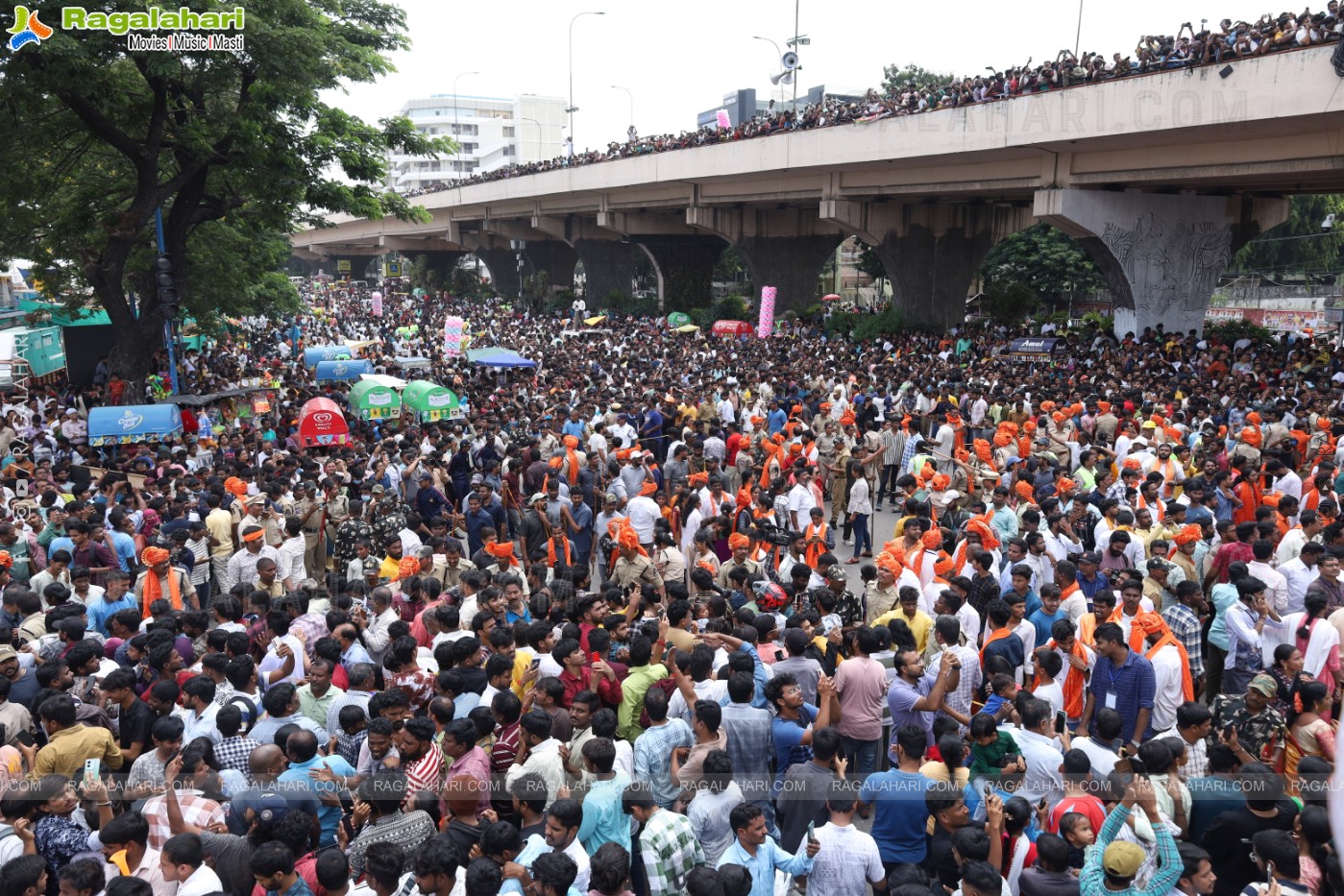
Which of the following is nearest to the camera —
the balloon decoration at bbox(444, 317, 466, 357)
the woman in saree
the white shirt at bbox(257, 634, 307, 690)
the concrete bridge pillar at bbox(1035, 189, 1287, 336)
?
the woman in saree

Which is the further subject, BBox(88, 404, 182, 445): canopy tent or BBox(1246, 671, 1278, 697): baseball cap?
BBox(88, 404, 182, 445): canopy tent

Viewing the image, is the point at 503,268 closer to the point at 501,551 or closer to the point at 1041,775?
the point at 501,551

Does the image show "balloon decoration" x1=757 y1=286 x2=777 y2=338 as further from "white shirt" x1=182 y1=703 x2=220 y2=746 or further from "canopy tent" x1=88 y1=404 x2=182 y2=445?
"white shirt" x1=182 y1=703 x2=220 y2=746

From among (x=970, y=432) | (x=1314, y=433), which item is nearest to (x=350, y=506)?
(x=970, y=432)

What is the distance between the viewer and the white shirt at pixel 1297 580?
293 inches

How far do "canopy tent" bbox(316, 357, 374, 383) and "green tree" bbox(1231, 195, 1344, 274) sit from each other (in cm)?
4075

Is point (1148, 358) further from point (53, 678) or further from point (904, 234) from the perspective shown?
point (53, 678)

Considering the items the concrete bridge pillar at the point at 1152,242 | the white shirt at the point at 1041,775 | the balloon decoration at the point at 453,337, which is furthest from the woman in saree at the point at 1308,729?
the balloon decoration at the point at 453,337

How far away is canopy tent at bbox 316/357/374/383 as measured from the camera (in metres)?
21.7

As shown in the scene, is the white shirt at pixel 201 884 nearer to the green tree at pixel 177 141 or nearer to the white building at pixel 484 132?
the green tree at pixel 177 141

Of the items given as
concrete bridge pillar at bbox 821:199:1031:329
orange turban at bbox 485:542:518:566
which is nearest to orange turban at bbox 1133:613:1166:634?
orange turban at bbox 485:542:518:566

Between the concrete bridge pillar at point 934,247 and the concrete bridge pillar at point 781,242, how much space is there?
6.77 metres

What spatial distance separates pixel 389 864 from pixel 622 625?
2551mm

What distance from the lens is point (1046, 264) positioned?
136 feet
